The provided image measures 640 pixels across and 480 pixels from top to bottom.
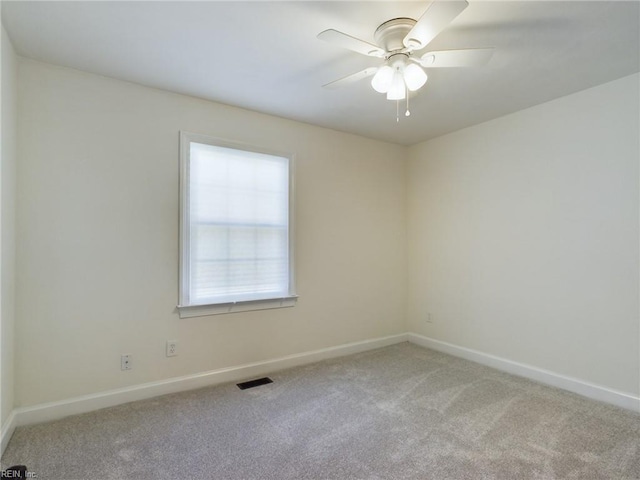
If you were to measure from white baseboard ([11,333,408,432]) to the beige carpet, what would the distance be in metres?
0.08

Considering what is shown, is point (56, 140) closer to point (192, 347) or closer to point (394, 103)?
point (192, 347)

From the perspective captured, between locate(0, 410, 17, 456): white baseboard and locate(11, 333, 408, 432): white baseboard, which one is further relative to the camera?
locate(11, 333, 408, 432): white baseboard

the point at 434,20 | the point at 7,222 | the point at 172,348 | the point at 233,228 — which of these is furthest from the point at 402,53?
the point at 172,348

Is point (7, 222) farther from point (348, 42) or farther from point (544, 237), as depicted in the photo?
point (544, 237)

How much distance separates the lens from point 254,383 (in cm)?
291

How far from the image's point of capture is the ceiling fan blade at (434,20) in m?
1.39

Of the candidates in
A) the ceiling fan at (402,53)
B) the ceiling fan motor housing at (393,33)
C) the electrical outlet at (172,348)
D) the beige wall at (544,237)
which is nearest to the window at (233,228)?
the electrical outlet at (172,348)

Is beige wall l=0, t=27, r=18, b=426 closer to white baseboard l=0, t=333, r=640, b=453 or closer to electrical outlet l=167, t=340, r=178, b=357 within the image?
white baseboard l=0, t=333, r=640, b=453

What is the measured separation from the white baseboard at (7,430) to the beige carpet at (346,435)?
0.04 meters

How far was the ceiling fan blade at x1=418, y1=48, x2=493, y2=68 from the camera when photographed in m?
1.80

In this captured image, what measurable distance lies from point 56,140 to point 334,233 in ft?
8.19

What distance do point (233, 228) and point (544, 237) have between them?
2790 millimetres

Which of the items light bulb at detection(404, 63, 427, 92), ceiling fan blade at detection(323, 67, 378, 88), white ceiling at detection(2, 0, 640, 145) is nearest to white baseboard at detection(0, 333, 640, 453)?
white ceiling at detection(2, 0, 640, 145)

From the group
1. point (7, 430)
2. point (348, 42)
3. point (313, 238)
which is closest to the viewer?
point (348, 42)
